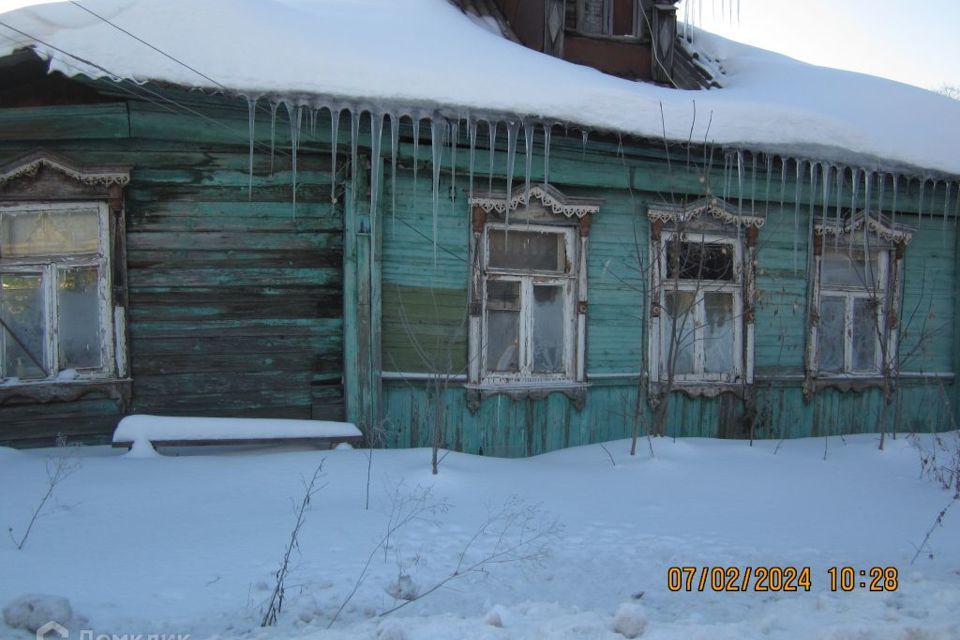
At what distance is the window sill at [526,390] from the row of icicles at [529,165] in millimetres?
1196

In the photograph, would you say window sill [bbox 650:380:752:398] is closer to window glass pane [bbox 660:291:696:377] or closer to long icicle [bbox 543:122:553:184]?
window glass pane [bbox 660:291:696:377]

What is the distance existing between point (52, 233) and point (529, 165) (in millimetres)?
3479

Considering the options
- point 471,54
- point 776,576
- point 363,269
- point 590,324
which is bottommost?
point 776,576

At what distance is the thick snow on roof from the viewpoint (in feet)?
14.4

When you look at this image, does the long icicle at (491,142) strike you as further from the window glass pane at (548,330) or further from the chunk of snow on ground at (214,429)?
the chunk of snow on ground at (214,429)

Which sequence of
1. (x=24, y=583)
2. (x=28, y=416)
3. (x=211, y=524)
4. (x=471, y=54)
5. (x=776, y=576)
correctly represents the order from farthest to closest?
1. (x=471, y=54)
2. (x=28, y=416)
3. (x=211, y=524)
4. (x=776, y=576)
5. (x=24, y=583)

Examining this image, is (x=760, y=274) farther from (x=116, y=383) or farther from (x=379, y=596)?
(x=116, y=383)

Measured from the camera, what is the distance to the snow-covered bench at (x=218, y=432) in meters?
4.54

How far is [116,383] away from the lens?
486cm

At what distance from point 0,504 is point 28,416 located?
1.57m

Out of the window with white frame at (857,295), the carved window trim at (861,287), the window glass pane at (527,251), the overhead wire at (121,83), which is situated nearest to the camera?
the overhead wire at (121,83)

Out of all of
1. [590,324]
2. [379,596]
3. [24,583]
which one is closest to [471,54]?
[590,324]

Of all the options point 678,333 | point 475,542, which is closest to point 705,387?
point 678,333

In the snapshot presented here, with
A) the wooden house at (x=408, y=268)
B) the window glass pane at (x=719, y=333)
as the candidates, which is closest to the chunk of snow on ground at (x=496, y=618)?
the wooden house at (x=408, y=268)
